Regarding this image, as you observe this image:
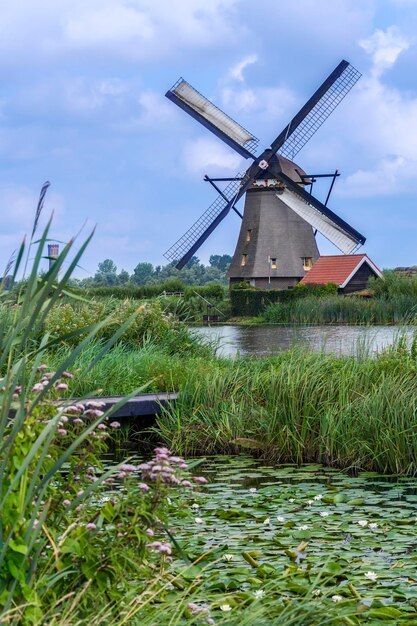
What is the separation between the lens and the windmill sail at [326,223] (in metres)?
35.3

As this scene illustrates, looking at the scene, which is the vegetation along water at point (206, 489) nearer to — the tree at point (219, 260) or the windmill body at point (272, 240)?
the windmill body at point (272, 240)

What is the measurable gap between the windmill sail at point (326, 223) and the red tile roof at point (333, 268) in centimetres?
199

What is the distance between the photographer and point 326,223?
36.0 meters

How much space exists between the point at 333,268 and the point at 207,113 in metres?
8.16

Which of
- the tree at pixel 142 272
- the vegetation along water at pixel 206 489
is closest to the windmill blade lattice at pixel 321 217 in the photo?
the vegetation along water at pixel 206 489

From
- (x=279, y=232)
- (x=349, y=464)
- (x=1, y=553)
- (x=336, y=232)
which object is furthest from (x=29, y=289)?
(x=279, y=232)

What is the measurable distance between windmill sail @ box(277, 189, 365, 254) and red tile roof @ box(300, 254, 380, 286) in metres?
1.99

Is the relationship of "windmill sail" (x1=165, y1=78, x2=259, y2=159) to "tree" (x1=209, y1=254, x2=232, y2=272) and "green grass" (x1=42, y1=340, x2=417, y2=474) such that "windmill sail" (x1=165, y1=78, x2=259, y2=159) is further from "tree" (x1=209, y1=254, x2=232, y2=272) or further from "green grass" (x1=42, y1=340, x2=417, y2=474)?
"tree" (x1=209, y1=254, x2=232, y2=272)

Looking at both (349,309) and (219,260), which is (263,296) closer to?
(349,309)

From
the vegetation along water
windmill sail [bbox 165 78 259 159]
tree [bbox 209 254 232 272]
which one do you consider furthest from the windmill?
tree [bbox 209 254 232 272]

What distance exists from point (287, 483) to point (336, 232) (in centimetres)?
2855

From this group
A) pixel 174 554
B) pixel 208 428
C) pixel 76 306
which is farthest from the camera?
pixel 76 306

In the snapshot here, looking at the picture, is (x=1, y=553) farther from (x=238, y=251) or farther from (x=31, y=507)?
(x=238, y=251)

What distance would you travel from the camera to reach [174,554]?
551cm
